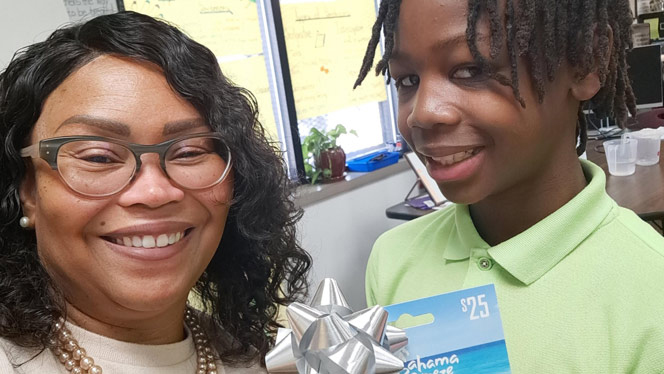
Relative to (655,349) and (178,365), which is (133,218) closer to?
(178,365)

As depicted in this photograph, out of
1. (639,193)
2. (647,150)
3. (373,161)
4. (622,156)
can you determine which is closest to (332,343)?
(639,193)

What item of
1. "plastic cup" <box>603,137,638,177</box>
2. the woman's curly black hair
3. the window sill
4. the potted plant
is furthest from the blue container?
the woman's curly black hair

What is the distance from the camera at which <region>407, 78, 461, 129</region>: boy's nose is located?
2.60 ft

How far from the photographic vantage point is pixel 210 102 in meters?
0.93

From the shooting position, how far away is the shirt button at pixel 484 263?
0.92m

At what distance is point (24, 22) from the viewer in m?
2.00

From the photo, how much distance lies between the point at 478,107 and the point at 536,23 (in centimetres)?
14

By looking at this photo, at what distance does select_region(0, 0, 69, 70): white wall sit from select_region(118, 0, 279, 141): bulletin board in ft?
1.55

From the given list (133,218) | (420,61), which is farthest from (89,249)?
(420,61)

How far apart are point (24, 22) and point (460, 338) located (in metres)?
1.88

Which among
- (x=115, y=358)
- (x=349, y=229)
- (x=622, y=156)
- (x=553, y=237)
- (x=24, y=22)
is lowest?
(x=349, y=229)

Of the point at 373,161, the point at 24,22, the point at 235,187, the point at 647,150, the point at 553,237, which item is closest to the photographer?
the point at 553,237

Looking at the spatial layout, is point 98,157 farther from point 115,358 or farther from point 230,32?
point 230,32

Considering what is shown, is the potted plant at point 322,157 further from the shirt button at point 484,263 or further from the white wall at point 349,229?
the shirt button at point 484,263
